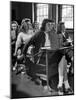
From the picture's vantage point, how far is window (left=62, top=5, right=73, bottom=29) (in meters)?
5.07

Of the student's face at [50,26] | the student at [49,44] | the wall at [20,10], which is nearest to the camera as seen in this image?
the wall at [20,10]

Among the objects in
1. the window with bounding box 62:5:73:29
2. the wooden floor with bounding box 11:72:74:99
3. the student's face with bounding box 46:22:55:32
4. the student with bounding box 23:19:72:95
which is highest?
the window with bounding box 62:5:73:29

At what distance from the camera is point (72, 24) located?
5090 millimetres

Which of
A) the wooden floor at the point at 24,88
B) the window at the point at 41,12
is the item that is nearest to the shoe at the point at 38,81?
the wooden floor at the point at 24,88

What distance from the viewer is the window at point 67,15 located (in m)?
5.07

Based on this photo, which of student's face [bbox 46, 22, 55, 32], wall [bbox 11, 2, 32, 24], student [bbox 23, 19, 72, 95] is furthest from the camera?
student's face [bbox 46, 22, 55, 32]

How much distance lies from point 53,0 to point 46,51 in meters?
1.03

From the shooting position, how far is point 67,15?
Result: 5105mm

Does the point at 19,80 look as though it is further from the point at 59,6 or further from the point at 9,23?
the point at 59,6

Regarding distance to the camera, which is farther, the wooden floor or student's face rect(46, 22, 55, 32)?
student's face rect(46, 22, 55, 32)

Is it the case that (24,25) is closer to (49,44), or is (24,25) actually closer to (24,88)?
(49,44)

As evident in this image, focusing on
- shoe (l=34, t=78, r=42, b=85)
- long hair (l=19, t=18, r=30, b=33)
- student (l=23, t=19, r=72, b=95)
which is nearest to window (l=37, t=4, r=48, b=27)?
student (l=23, t=19, r=72, b=95)

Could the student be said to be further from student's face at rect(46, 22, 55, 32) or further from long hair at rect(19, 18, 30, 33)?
long hair at rect(19, 18, 30, 33)

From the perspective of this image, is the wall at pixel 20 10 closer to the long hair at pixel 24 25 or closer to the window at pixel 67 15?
the long hair at pixel 24 25
